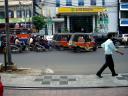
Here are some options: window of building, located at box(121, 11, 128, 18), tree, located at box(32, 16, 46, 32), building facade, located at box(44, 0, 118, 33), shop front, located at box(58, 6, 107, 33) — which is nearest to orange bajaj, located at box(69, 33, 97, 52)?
tree, located at box(32, 16, 46, 32)

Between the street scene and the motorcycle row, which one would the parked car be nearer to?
the street scene

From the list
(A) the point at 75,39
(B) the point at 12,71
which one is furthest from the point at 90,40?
(B) the point at 12,71

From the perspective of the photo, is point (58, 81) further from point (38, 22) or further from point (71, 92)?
point (38, 22)

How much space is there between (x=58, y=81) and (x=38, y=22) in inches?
1884

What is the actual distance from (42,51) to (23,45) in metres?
1.70

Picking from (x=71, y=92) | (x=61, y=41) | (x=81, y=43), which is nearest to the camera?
(x=71, y=92)

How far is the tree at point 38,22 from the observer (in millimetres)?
63756

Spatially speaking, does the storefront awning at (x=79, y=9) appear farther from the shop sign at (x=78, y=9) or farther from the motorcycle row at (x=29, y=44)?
the motorcycle row at (x=29, y=44)

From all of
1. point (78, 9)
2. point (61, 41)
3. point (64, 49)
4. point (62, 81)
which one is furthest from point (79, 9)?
point (62, 81)

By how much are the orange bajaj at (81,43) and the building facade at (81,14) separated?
3044 centimetres

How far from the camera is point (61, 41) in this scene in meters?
40.1

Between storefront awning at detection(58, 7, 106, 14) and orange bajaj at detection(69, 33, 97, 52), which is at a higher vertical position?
storefront awning at detection(58, 7, 106, 14)

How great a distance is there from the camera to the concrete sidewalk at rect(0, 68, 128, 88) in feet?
49.8

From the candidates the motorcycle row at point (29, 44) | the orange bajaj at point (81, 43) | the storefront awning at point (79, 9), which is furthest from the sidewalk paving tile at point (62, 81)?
the storefront awning at point (79, 9)
